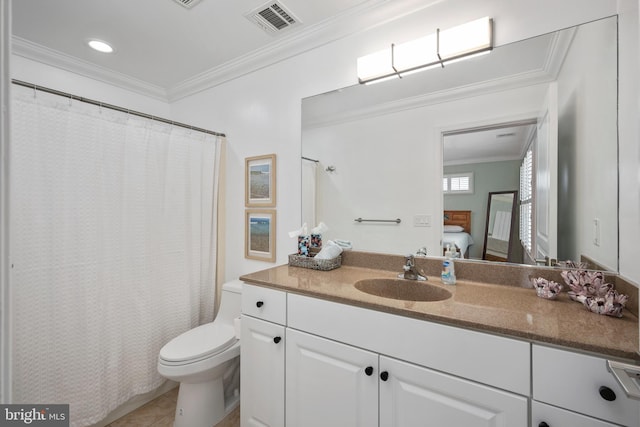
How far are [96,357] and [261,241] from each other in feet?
3.82

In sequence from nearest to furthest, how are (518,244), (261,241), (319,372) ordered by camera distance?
(319,372)
(518,244)
(261,241)

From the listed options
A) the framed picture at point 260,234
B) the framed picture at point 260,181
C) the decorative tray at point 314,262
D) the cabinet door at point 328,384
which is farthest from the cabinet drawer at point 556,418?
the framed picture at point 260,181

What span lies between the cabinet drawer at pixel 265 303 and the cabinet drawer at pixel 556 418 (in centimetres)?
95

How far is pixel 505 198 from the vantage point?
138 centimetres

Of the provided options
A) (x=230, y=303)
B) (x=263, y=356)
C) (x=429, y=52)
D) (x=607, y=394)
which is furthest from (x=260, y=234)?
(x=607, y=394)

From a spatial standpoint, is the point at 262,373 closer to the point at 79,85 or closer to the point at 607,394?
the point at 607,394

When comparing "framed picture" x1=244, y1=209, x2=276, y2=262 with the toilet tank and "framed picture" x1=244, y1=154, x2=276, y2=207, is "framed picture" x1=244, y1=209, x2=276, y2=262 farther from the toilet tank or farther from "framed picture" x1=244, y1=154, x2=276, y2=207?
the toilet tank

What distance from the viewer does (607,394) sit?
0.75 meters

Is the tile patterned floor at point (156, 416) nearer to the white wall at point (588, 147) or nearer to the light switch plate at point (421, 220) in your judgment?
the light switch plate at point (421, 220)

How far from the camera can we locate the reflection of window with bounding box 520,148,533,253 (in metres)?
1.32

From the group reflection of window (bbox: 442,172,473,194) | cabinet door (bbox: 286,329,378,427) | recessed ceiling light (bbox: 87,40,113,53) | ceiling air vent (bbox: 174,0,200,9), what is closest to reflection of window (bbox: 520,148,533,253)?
reflection of window (bbox: 442,172,473,194)

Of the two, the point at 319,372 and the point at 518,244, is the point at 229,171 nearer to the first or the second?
the point at 319,372
